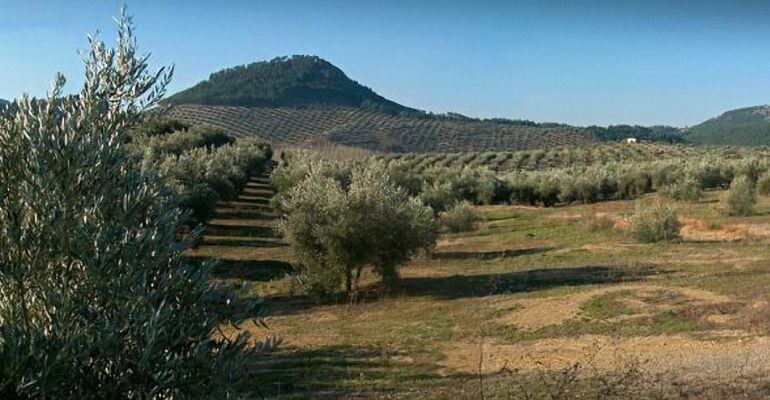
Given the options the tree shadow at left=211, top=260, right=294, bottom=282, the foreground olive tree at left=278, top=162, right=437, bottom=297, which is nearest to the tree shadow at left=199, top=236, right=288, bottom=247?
the tree shadow at left=211, top=260, right=294, bottom=282

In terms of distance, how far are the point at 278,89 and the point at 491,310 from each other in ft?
501

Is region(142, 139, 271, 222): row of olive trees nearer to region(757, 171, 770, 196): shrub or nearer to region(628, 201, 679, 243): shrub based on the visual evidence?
region(628, 201, 679, 243): shrub

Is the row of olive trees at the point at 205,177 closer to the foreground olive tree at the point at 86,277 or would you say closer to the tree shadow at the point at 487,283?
the tree shadow at the point at 487,283

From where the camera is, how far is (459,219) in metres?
45.0

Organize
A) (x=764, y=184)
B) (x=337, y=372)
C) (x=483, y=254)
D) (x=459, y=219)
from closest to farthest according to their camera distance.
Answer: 1. (x=337, y=372)
2. (x=483, y=254)
3. (x=459, y=219)
4. (x=764, y=184)

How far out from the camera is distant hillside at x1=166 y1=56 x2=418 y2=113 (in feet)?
505

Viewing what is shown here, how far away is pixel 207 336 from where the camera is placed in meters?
4.79

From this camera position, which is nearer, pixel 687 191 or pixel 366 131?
pixel 687 191

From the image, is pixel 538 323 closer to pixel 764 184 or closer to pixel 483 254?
pixel 483 254

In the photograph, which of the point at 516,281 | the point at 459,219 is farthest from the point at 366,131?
the point at 516,281

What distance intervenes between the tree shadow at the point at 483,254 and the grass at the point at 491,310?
6cm

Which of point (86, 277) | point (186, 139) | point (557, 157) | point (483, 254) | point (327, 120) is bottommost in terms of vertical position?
point (483, 254)

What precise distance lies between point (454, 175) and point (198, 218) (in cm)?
3973

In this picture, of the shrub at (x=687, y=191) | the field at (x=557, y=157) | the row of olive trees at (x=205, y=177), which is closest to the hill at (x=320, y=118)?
the field at (x=557, y=157)
